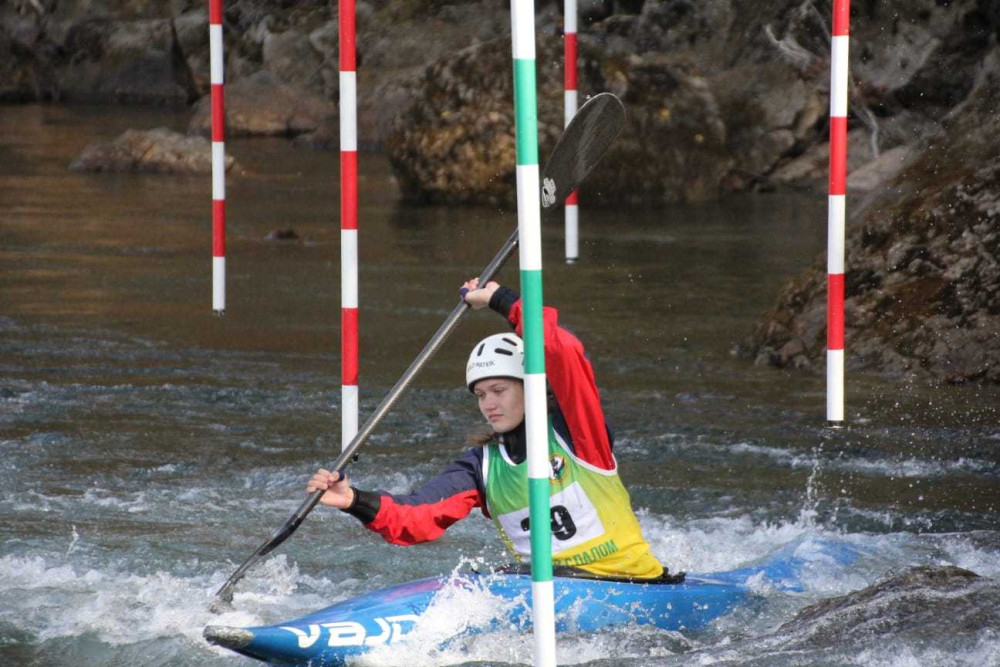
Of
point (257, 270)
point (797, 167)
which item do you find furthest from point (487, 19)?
point (257, 270)

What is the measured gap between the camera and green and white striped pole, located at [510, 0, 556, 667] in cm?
331

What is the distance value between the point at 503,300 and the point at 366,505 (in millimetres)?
642

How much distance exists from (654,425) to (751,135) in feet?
29.7

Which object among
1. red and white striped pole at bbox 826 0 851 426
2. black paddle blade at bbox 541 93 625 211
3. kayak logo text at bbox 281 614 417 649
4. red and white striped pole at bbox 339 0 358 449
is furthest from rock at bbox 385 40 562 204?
kayak logo text at bbox 281 614 417 649

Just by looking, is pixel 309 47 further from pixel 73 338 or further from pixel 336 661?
pixel 336 661

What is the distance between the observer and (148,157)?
16.8 meters

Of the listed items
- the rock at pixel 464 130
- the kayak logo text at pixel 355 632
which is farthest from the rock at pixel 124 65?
the kayak logo text at pixel 355 632

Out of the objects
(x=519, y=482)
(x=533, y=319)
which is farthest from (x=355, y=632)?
(x=533, y=319)

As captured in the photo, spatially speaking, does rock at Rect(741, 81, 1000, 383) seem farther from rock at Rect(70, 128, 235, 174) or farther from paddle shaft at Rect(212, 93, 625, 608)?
rock at Rect(70, 128, 235, 174)

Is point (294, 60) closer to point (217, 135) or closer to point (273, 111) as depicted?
point (273, 111)

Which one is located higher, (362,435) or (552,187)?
(552,187)

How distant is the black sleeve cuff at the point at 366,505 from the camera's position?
426 cm

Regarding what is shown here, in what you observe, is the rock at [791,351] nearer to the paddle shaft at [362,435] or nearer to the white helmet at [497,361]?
the paddle shaft at [362,435]

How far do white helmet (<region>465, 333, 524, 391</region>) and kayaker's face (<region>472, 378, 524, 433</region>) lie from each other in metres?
0.02
